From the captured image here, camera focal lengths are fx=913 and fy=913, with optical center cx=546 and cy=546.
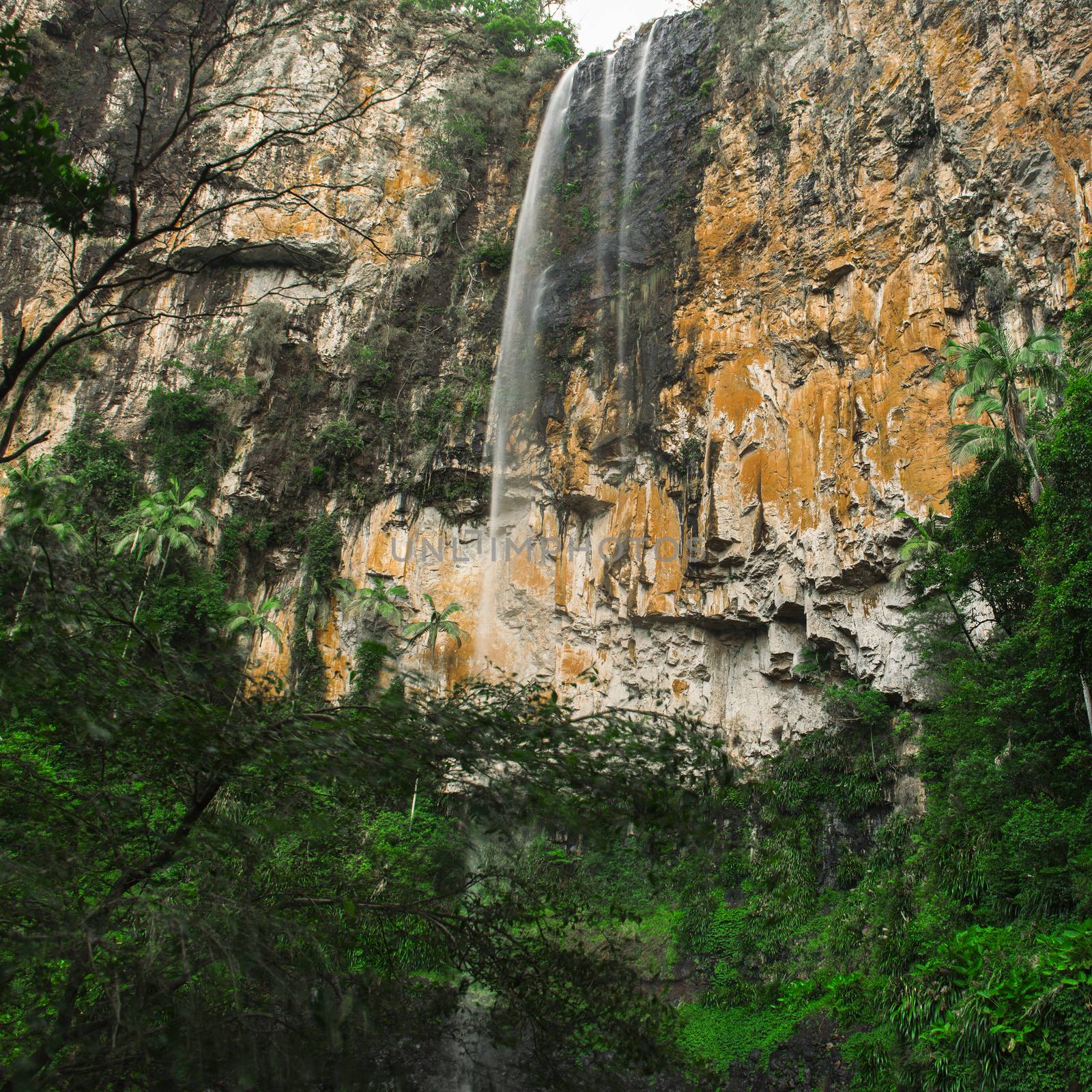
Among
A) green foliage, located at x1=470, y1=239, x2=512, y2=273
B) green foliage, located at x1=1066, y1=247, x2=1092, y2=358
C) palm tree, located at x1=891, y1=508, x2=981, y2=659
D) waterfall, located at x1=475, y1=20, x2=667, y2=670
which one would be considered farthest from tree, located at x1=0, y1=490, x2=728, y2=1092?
green foliage, located at x1=470, y1=239, x2=512, y2=273

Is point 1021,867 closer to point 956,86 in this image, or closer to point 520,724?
point 520,724

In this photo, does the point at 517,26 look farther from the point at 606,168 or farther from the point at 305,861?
the point at 305,861

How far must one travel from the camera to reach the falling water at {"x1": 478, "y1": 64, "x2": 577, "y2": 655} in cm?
2462

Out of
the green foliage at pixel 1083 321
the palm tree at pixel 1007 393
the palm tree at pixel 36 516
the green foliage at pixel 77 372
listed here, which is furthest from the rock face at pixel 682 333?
the palm tree at pixel 36 516

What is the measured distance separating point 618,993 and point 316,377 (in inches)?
1019

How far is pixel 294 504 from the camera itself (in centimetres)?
2652

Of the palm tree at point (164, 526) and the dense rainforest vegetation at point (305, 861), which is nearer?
the dense rainforest vegetation at point (305, 861)

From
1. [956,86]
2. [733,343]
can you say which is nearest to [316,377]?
[733,343]

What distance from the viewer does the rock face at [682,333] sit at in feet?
62.3

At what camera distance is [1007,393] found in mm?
14617

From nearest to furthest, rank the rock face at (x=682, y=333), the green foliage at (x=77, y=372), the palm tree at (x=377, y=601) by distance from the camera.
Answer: the rock face at (x=682, y=333), the palm tree at (x=377, y=601), the green foliage at (x=77, y=372)

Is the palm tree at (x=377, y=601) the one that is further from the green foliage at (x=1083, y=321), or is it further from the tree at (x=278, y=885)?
the tree at (x=278, y=885)

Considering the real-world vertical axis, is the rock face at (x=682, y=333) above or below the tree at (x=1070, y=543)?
above

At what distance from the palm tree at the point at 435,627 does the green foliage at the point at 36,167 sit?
1835 centimetres
